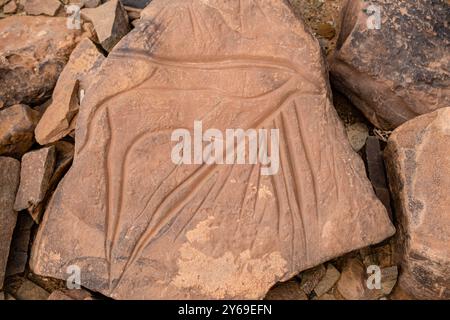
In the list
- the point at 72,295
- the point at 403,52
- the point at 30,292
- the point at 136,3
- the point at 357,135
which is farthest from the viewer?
the point at 136,3

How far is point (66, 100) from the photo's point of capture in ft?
9.88

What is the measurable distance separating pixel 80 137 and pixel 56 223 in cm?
46

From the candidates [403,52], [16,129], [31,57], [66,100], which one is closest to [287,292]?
[403,52]

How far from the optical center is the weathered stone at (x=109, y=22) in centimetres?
322

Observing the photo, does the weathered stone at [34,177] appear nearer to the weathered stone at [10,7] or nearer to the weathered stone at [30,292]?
the weathered stone at [30,292]

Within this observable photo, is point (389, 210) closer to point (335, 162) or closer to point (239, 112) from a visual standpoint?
point (335, 162)

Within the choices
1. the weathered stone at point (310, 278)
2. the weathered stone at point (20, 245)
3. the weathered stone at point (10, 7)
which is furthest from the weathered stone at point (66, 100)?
the weathered stone at point (310, 278)

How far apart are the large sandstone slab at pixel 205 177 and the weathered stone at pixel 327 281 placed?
0.38m

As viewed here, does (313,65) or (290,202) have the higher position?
(313,65)

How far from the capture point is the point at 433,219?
2.67 meters

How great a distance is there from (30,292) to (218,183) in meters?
1.23

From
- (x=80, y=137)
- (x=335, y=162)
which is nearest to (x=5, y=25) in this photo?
(x=80, y=137)

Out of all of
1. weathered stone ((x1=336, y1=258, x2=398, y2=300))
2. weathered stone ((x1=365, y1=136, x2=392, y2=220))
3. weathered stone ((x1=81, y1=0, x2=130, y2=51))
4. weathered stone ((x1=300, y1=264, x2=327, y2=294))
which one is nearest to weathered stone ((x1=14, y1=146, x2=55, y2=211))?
weathered stone ((x1=81, y1=0, x2=130, y2=51))

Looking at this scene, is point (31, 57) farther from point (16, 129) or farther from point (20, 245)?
point (20, 245)
